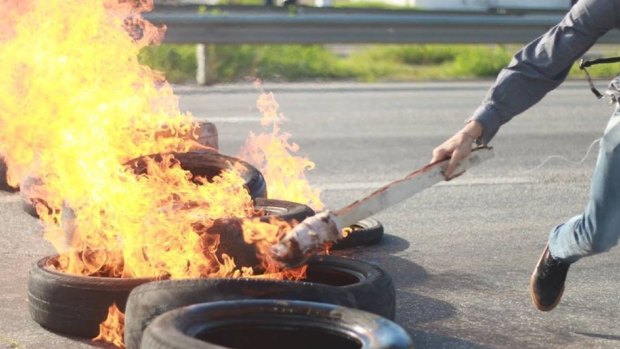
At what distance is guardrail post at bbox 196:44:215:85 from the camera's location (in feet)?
54.1

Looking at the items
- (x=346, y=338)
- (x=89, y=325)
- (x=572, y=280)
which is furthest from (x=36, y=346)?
(x=572, y=280)

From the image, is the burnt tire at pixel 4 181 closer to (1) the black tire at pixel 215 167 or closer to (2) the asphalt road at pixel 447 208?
(2) the asphalt road at pixel 447 208

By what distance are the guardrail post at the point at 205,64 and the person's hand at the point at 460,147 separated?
11600 millimetres

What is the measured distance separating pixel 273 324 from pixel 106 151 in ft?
7.12

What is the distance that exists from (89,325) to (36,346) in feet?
0.75

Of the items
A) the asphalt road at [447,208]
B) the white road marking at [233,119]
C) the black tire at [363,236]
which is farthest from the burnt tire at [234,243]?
the white road marking at [233,119]

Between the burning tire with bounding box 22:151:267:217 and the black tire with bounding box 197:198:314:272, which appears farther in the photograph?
the burning tire with bounding box 22:151:267:217

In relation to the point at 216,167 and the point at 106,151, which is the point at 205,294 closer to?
the point at 106,151

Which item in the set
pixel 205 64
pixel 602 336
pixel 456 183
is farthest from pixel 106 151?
pixel 205 64

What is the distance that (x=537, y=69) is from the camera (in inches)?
199

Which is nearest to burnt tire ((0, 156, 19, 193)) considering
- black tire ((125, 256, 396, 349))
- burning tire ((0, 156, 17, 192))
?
burning tire ((0, 156, 17, 192))

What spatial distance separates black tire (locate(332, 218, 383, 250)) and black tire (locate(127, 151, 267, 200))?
64cm

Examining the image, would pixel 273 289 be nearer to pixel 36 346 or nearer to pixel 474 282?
pixel 36 346

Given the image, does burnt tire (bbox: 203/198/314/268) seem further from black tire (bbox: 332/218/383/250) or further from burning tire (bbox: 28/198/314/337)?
black tire (bbox: 332/218/383/250)
